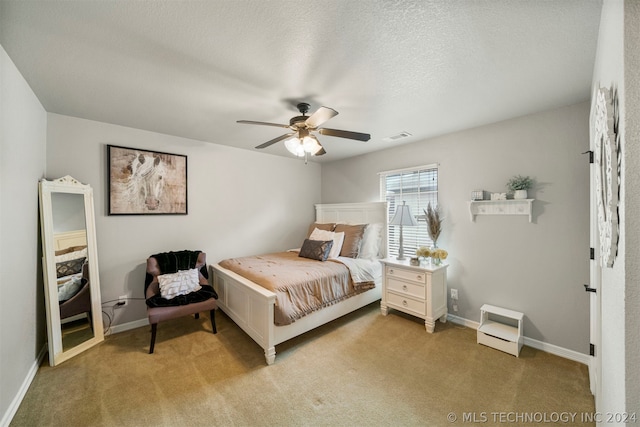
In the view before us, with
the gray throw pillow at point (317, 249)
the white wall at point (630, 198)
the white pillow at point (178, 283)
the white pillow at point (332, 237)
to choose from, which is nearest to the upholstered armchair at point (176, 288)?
the white pillow at point (178, 283)

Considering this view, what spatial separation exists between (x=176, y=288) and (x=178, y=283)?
58mm

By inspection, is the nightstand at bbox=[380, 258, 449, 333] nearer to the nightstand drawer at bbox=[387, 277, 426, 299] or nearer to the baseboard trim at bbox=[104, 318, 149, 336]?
the nightstand drawer at bbox=[387, 277, 426, 299]

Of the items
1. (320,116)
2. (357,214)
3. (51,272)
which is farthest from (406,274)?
(51,272)

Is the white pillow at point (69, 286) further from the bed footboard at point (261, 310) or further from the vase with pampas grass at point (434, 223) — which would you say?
the vase with pampas grass at point (434, 223)

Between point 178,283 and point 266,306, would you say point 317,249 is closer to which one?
point 266,306

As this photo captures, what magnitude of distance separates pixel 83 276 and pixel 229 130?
7.47 ft

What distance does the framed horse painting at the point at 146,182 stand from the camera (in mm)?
2904

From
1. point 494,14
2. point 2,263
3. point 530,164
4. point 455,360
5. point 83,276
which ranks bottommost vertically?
point 455,360

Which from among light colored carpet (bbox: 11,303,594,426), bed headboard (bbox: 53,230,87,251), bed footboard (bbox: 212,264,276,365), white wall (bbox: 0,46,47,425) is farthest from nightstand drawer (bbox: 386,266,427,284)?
bed headboard (bbox: 53,230,87,251)

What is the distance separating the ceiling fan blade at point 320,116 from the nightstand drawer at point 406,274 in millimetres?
2129

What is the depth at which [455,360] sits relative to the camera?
91.6 inches

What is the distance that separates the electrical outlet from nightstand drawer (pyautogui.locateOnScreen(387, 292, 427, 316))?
10.9 ft

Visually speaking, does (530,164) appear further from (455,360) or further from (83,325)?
(83,325)

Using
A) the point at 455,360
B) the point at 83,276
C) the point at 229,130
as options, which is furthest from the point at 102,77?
the point at 455,360
